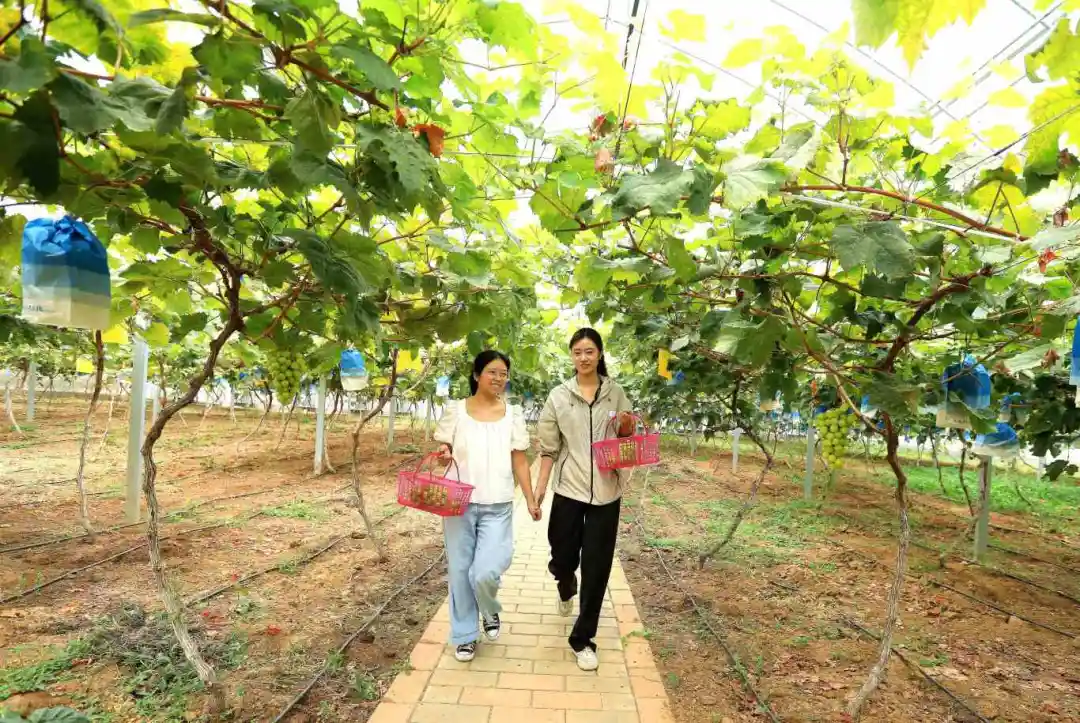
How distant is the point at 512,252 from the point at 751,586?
3.60 metres

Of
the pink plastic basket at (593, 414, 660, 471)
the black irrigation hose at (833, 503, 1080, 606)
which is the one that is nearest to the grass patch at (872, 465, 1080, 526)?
the black irrigation hose at (833, 503, 1080, 606)

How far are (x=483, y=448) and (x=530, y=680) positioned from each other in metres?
1.16

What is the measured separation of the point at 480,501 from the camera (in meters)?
3.01

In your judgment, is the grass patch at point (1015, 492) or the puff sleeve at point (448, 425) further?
the grass patch at point (1015, 492)

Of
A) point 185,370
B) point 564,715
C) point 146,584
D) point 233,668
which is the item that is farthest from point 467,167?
point 185,370

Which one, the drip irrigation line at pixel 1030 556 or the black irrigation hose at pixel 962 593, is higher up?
the black irrigation hose at pixel 962 593

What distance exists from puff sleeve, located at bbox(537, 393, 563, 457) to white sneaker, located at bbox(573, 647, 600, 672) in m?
1.03

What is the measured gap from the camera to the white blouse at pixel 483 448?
9.91ft

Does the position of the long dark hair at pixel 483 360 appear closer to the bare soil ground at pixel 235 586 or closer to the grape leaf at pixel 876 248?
the bare soil ground at pixel 235 586

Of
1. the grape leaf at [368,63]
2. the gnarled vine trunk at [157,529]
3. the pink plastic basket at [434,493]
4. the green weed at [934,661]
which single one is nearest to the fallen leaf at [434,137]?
the grape leaf at [368,63]

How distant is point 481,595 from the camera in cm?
300

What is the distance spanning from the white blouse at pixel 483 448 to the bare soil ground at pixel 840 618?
1.36 metres

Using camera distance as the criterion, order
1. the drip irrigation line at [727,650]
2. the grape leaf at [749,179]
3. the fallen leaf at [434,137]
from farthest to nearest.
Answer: the drip irrigation line at [727,650] < the fallen leaf at [434,137] < the grape leaf at [749,179]

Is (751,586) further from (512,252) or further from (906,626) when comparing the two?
(512,252)
